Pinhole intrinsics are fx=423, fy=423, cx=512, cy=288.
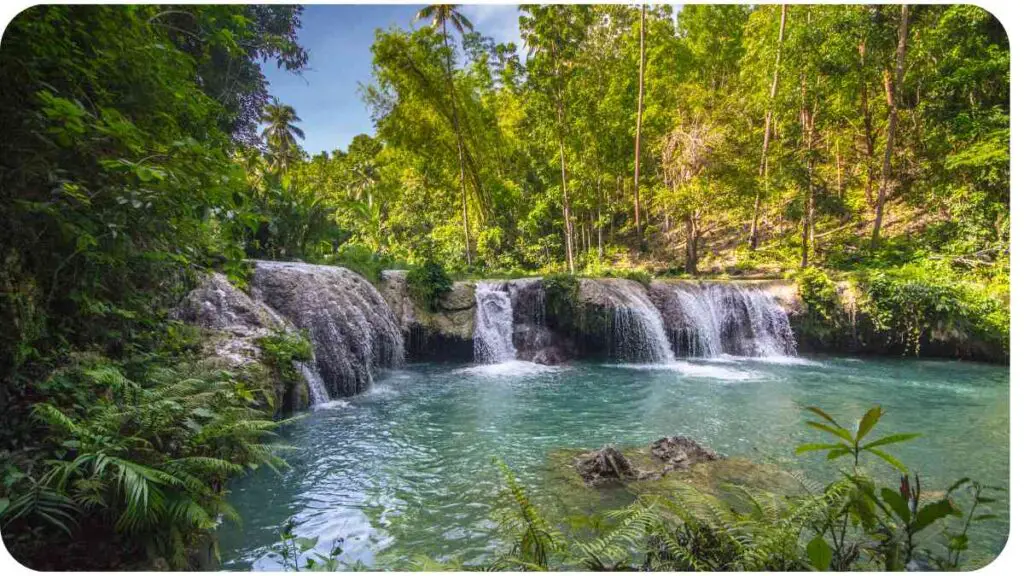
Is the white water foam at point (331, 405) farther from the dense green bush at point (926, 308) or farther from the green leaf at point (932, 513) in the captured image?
the dense green bush at point (926, 308)

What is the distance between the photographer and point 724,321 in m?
12.2

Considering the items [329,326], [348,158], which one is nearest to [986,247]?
[329,326]

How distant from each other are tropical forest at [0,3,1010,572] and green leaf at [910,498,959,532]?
0.02m

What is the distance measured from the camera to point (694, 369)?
32.0 ft

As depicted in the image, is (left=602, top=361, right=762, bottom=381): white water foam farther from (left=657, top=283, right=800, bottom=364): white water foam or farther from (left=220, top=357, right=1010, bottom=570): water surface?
(left=657, top=283, right=800, bottom=364): white water foam

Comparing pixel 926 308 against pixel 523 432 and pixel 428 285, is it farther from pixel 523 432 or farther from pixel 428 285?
pixel 428 285

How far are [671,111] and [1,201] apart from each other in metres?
18.3

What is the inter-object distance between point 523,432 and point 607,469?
5.87ft

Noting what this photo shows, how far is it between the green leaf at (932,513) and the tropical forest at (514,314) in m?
0.02

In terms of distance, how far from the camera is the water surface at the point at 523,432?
3.24 meters

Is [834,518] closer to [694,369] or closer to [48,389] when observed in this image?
[48,389]

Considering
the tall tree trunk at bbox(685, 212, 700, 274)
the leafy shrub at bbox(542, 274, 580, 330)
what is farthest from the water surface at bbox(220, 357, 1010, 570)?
the tall tree trunk at bbox(685, 212, 700, 274)

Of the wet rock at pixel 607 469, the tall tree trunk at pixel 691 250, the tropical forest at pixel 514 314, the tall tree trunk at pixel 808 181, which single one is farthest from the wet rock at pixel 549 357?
the tall tree trunk at pixel 808 181

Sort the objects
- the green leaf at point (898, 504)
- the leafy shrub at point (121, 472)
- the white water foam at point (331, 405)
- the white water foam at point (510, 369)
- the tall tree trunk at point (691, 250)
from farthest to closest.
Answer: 1. the tall tree trunk at point (691, 250)
2. the white water foam at point (510, 369)
3. the white water foam at point (331, 405)
4. the leafy shrub at point (121, 472)
5. the green leaf at point (898, 504)
